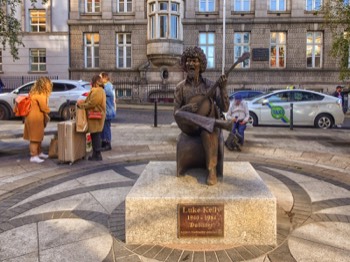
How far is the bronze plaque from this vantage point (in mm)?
3842

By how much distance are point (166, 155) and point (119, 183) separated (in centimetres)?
263

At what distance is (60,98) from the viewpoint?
16.6 meters

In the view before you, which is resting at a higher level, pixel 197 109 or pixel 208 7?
pixel 208 7

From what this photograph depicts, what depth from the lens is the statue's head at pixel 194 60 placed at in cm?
435

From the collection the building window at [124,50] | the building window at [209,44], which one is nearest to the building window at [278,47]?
the building window at [209,44]

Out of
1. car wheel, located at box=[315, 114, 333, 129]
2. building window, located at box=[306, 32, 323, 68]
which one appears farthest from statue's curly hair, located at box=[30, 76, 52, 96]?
building window, located at box=[306, 32, 323, 68]

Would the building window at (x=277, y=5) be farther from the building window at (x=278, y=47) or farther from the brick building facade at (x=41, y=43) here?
the brick building facade at (x=41, y=43)

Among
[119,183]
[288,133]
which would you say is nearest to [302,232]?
[119,183]

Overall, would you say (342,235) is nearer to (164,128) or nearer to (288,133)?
(288,133)

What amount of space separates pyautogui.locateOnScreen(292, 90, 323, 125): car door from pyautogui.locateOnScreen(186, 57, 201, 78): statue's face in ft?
36.0

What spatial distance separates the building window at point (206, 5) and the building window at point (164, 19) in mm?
1961

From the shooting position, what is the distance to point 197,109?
4375mm

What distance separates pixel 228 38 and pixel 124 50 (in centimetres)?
811

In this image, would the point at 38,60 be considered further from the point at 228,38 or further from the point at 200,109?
the point at 200,109
